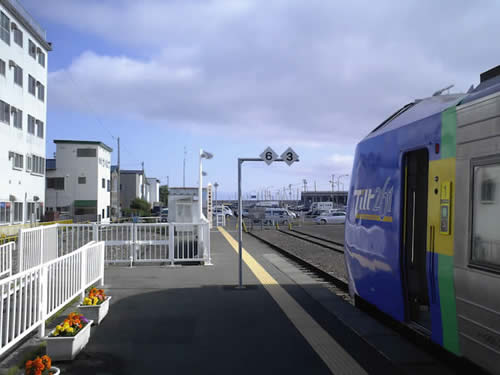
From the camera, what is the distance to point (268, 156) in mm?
9352

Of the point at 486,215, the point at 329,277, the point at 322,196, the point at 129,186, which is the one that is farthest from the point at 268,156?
the point at 322,196

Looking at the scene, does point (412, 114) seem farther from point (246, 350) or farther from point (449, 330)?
point (246, 350)

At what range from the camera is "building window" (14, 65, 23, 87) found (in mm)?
29403

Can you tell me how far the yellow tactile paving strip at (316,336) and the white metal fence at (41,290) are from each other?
3356 millimetres

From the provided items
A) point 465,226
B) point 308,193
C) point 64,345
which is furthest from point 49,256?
point 308,193

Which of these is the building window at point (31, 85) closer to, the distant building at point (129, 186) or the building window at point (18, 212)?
the building window at point (18, 212)

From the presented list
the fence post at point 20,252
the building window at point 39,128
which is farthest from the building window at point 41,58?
the fence post at point 20,252

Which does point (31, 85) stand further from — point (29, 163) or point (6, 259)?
point (6, 259)

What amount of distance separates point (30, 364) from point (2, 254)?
5100mm

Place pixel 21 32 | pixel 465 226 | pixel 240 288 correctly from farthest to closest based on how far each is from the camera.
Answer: pixel 21 32, pixel 240 288, pixel 465 226

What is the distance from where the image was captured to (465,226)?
412 centimetres

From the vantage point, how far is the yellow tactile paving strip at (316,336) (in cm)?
490

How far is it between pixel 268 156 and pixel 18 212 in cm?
2565

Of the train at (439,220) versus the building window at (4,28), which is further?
the building window at (4,28)
